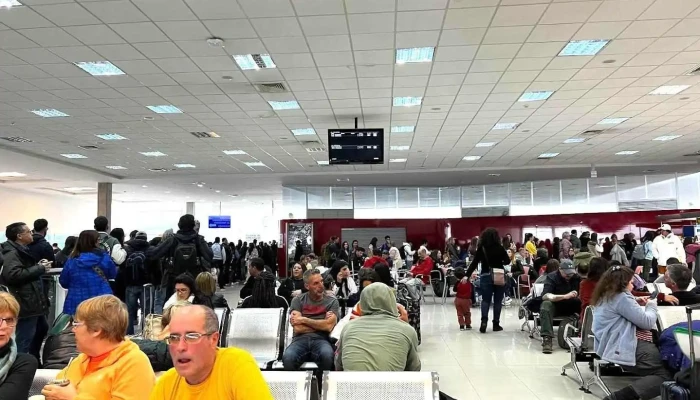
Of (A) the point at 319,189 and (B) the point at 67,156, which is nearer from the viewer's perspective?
(B) the point at 67,156

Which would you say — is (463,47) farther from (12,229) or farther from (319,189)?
(319,189)

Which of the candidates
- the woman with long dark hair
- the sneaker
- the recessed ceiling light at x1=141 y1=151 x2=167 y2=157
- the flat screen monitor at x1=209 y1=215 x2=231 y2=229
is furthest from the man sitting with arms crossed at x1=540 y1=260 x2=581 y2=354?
the flat screen monitor at x1=209 y1=215 x2=231 y2=229

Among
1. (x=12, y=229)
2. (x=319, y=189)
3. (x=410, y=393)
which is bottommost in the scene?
(x=410, y=393)

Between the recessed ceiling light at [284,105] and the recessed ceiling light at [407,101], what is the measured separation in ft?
6.26

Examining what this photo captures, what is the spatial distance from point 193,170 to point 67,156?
14.0ft

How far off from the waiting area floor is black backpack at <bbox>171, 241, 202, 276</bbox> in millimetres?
2999

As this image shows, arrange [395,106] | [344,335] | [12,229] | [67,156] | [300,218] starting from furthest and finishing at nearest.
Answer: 1. [300,218]
2. [67,156]
3. [395,106]
4. [12,229]
5. [344,335]

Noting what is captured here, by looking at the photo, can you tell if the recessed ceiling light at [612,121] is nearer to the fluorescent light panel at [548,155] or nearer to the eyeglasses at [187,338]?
the fluorescent light panel at [548,155]

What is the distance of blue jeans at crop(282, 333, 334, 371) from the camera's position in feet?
14.6

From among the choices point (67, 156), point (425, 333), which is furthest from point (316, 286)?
point (67, 156)

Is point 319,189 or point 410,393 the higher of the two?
point 319,189

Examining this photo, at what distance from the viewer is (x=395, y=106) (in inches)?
412

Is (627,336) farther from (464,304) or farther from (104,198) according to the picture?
(104,198)

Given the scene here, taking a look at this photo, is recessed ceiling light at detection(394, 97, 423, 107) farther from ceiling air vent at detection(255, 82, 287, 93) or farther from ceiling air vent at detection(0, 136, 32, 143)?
ceiling air vent at detection(0, 136, 32, 143)
